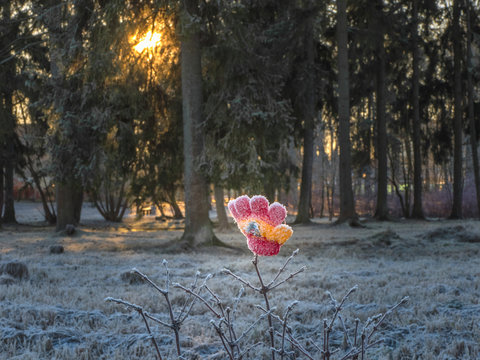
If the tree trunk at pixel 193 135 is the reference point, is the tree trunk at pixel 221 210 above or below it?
below

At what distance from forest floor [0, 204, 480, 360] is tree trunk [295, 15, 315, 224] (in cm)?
821

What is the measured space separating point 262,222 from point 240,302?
135 inches

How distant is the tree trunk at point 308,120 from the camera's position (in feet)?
54.5

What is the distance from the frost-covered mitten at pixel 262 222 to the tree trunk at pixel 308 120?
15230 millimetres

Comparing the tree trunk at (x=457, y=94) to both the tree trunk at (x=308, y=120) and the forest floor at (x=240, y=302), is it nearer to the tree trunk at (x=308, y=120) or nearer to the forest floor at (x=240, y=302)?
the tree trunk at (x=308, y=120)

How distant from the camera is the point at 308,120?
1683 centimetres

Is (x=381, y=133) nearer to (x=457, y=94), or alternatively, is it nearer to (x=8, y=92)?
(x=457, y=94)

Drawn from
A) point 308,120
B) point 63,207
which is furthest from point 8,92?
point 308,120

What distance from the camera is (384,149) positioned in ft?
62.0

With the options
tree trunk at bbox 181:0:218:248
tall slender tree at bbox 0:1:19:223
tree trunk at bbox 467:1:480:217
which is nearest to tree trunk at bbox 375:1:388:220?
tree trunk at bbox 467:1:480:217

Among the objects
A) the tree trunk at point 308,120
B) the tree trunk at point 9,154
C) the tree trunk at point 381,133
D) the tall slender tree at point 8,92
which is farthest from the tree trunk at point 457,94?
the tree trunk at point 9,154

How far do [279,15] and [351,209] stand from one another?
24.9ft

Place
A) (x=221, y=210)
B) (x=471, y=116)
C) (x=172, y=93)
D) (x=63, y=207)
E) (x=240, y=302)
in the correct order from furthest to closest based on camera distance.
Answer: (x=471, y=116) → (x=221, y=210) → (x=63, y=207) → (x=172, y=93) → (x=240, y=302)

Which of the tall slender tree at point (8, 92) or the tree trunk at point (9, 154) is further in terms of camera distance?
the tree trunk at point (9, 154)
